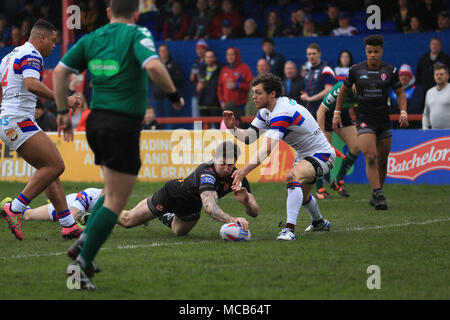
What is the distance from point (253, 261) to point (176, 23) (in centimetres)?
1446

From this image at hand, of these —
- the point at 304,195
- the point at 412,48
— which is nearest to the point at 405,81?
the point at 412,48

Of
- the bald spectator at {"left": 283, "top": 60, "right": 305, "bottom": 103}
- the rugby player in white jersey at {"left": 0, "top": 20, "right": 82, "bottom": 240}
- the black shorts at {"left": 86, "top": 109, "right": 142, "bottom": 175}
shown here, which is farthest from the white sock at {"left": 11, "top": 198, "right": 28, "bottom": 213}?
the bald spectator at {"left": 283, "top": 60, "right": 305, "bottom": 103}

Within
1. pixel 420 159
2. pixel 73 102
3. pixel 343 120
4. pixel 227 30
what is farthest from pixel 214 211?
pixel 227 30

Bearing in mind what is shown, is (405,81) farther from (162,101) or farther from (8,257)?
(8,257)

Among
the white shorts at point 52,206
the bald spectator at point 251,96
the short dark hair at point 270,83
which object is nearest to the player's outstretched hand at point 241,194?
the short dark hair at point 270,83

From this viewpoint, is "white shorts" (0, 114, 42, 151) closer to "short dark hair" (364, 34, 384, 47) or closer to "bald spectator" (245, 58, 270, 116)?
"short dark hair" (364, 34, 384, 47)

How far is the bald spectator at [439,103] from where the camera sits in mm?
15609

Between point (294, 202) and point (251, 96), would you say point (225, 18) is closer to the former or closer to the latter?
point (251, 96)

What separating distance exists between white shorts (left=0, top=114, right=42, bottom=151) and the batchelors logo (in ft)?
28.2

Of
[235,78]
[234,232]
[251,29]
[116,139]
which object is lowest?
[234,232]

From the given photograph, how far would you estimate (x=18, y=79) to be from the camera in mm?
8766

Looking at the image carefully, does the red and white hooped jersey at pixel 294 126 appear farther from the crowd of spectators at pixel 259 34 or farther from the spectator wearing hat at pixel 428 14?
the spectator wearing hat at pixel 428 14

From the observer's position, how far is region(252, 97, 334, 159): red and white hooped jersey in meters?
8.54
